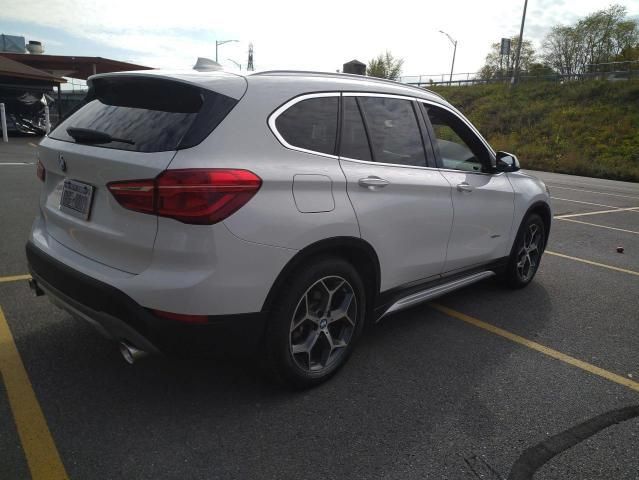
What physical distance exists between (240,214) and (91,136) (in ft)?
3.15

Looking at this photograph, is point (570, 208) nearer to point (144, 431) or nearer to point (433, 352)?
point (433, 352)

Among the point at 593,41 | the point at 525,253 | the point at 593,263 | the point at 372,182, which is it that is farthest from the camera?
the point at 593,41

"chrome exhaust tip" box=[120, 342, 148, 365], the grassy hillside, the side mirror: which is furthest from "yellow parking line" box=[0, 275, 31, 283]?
the grassy hillside

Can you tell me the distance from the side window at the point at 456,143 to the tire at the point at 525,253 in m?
0.90

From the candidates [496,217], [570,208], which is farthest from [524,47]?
[496,217]

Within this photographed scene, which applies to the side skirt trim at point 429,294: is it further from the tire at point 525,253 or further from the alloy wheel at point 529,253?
the alloy wheel at point 529,253

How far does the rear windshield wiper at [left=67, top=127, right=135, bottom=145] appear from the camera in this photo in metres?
2.63

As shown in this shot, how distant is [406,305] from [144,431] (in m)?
1.81

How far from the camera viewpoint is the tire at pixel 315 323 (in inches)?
106

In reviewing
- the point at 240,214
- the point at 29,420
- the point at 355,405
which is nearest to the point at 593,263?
the point at 355,405

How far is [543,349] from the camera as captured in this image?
3715 millimetres

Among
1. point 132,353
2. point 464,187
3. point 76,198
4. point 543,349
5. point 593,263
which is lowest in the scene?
point 543,349

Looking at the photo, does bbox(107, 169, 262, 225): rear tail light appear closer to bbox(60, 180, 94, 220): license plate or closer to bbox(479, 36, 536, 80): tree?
bbox(60, 180, 94, 220): license plate

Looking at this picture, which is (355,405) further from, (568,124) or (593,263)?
(568,124)
